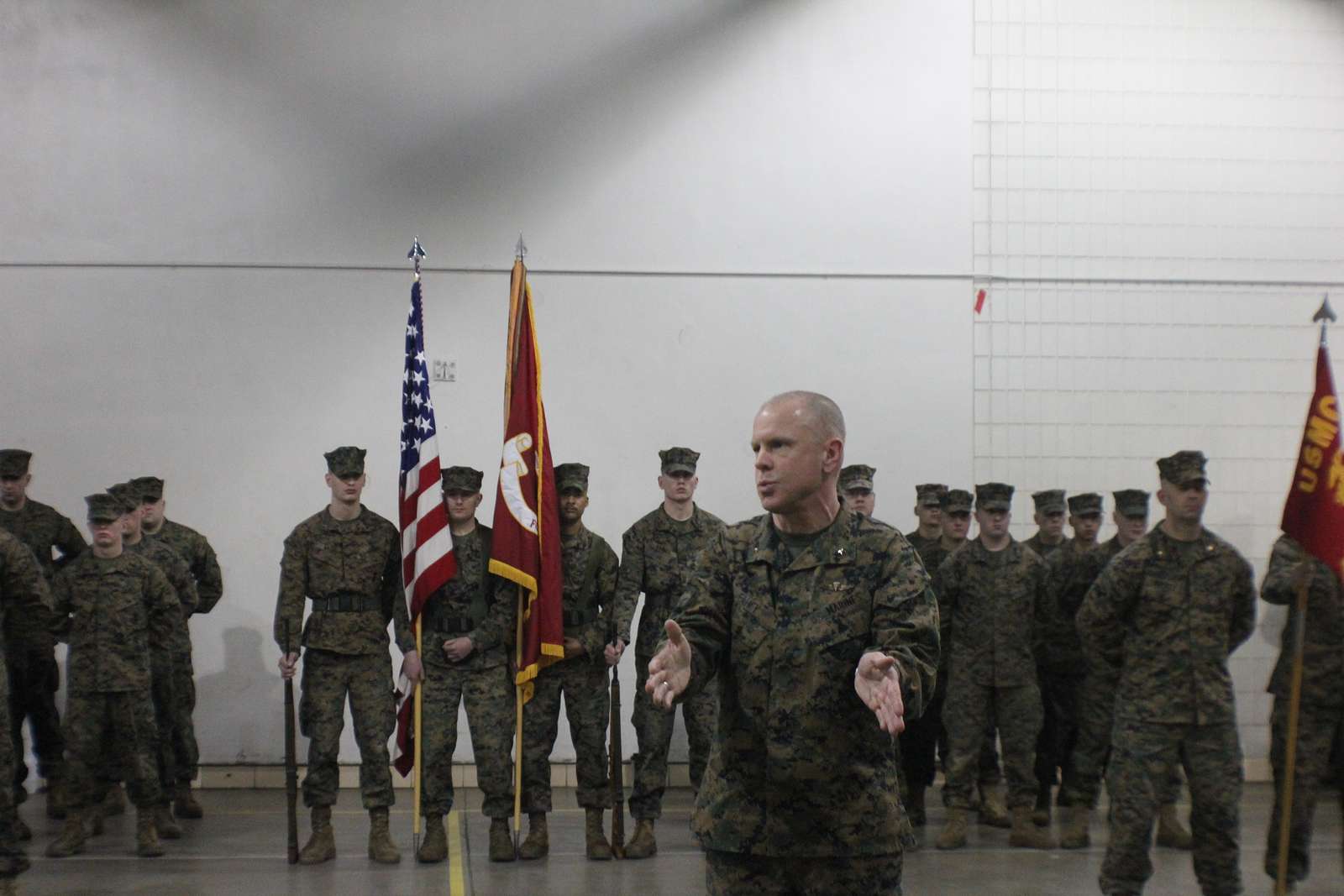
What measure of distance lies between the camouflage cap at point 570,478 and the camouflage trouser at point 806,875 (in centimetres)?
383

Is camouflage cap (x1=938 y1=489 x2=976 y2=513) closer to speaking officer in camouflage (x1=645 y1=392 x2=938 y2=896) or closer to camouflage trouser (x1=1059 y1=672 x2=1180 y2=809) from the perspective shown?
camouflage trouser (x1=1059 y1=672 x2=1180 y2=809)

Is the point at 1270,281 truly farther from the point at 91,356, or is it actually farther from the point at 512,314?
the point at 91,356

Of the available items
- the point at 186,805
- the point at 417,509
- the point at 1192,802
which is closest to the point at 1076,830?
the point at 1192,802

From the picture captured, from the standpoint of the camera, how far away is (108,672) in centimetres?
646

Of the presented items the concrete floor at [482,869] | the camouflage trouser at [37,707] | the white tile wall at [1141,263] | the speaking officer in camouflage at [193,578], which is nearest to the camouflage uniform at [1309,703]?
the concrete floor at [482,869]

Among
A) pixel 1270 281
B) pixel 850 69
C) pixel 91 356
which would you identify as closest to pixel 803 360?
pixel 850 69

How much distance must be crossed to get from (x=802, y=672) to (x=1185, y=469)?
2743 millimetres

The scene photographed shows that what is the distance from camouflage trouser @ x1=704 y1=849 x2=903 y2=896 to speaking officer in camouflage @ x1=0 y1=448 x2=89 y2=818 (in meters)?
5.32

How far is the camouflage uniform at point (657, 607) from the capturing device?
6656 millimetres

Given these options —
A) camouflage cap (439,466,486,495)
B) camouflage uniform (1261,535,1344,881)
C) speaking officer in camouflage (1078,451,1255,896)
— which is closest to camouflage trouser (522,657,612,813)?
camouflage cap (439,466,486,495)

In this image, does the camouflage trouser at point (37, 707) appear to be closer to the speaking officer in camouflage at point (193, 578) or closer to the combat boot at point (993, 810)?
the speaking officer in camouflage at point (193, 578)

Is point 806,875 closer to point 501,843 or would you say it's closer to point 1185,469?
point 1185,469

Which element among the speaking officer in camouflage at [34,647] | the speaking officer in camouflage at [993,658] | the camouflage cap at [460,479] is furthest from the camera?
the speaking officer in camouflage at [34,647]

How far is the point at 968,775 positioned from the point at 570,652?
7.19 feet
